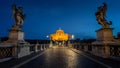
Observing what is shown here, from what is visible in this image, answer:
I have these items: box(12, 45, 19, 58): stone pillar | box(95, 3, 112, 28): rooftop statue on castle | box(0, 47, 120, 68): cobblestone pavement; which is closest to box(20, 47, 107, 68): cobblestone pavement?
box(0, 47, 120, 68): cobblestone pavement

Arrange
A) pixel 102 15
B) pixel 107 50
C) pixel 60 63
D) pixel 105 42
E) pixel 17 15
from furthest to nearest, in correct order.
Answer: pixel 102 15, pixel 17 15, pixel 105 42, pixel 107 50, pixel 60 63

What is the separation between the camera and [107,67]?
29.6ft

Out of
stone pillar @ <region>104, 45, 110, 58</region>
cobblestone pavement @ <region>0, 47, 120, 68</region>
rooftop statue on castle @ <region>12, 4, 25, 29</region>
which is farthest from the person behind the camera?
rooftop statue on castle @ <region>12, 4, 25, 29</region>

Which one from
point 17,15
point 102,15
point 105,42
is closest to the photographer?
point 105,42

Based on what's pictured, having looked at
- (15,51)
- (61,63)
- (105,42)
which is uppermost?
(105,42)

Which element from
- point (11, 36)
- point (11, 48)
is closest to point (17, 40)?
point (11, 36)

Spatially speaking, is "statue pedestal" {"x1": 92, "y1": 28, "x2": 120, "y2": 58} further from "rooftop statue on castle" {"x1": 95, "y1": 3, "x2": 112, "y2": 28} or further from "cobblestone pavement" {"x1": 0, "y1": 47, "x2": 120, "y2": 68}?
"cobblestone pavement" {"x1": 0, "y1": 47, "x2": 120, "y2": 68}

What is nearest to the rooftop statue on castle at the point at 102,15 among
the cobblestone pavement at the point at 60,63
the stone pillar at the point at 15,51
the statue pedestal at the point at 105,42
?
the statue pedestal at the point at 105,42

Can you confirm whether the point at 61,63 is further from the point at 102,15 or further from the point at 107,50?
the point at 102,15

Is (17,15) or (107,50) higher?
(17,15)

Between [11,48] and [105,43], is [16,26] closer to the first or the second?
[11,48]

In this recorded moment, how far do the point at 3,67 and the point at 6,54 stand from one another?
5159 millimetres

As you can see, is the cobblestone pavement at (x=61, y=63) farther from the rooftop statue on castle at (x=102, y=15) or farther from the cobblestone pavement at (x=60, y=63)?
the rooftop statue on castle at (x=102, y=15)

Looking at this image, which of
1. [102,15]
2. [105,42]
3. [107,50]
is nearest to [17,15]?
[102,15]
